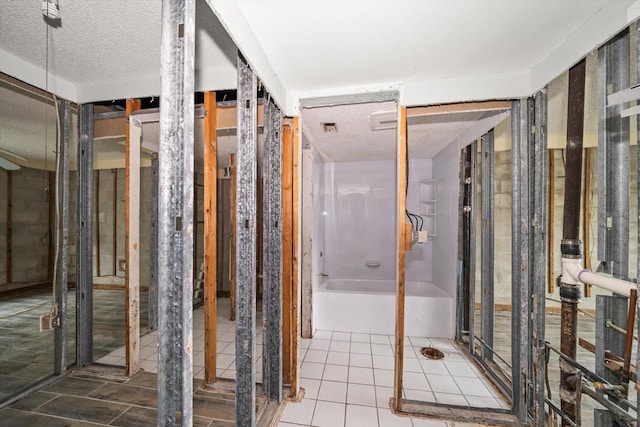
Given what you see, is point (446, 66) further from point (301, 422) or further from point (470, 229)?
point (301, 422)

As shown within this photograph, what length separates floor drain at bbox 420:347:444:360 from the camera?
2610 mm

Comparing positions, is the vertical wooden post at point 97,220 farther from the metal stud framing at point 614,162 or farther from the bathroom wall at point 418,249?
the metal stud framing at point 614,162

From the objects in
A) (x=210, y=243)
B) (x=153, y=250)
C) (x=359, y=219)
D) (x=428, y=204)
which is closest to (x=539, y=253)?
(x=210, y=243)

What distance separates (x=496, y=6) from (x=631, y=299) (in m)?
1.41

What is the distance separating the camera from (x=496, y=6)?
122 centimetres

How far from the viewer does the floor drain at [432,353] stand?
2610 millimetres

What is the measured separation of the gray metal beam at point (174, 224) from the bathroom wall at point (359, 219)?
11.6ft

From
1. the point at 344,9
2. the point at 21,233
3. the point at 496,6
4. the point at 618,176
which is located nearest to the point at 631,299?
the point at 618,176

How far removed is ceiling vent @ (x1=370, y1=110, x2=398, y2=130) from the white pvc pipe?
5.19 ft

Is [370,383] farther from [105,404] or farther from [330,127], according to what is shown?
[330,127]

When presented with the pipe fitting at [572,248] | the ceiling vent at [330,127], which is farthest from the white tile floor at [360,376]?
the ceiling vent at [330,127]

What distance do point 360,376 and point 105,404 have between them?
6.34 ft

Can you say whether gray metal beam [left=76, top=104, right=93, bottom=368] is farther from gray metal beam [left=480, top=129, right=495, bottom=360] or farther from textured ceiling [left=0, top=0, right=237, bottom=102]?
gray metal beam [left=480, top=129, right=495, bottom=360]

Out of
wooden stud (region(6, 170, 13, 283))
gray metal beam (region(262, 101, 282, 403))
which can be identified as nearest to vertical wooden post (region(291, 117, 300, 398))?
gray metal beam (region(262, 101, 282, 403))
